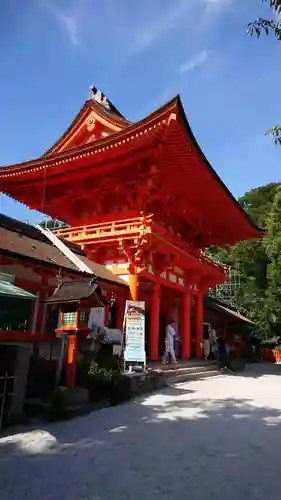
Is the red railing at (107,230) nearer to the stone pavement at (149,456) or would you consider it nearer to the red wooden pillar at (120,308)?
the red wooden pillar at (120,308)

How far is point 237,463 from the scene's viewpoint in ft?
15.6

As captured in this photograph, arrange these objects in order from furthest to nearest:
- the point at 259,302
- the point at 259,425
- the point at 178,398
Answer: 1. the point at 259,302
2. the point at 178,398
3. the point at 259,425

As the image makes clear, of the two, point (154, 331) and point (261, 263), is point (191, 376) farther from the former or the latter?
point (261, 263)

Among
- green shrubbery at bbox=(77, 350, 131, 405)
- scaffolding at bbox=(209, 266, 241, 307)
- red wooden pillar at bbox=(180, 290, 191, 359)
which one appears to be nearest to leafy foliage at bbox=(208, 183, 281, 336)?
scaffolding at bbox=(209, 266, 241, 307)

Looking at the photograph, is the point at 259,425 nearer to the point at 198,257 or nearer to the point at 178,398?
the point at 178,398

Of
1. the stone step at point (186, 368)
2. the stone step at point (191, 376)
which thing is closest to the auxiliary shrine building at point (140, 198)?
the stone step at point (186, 368)

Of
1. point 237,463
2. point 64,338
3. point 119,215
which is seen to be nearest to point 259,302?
point 119,215

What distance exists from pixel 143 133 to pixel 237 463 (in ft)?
31.9

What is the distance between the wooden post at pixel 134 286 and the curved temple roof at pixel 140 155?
3823 mm

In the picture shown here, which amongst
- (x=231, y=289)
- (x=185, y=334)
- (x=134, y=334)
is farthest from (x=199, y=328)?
(x=231, y=289)

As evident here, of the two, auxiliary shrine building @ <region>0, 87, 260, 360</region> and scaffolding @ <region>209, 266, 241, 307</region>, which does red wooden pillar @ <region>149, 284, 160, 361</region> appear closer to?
auxiliary shrine building @ <region>0, 87, 260, 360</region>

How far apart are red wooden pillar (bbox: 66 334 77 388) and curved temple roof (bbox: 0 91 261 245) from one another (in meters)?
7.09

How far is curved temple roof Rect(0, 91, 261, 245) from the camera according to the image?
40.0ft

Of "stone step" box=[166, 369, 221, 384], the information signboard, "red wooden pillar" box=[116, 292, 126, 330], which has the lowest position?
"stone step" box=[166, 369, 221, 384]
